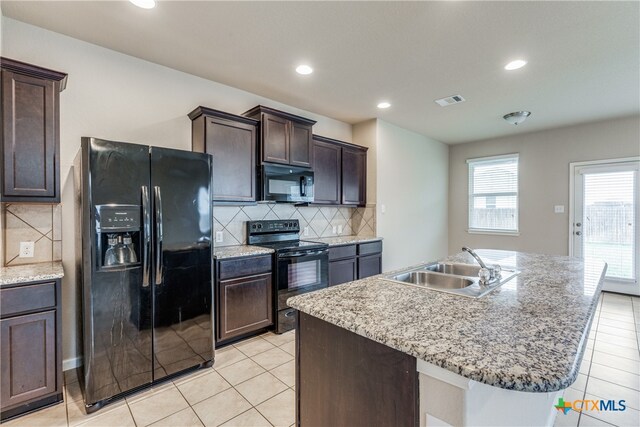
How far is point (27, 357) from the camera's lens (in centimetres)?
182

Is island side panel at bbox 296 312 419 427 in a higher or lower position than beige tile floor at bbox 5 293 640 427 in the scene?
higher


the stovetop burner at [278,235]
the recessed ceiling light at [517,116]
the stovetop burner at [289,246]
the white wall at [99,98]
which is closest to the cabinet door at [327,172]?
the stovetop burner at [278,235]

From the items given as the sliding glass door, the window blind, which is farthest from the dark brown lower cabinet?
the window blind

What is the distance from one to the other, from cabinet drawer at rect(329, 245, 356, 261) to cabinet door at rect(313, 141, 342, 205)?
65 cm

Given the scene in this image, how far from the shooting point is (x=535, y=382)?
2.34 feet

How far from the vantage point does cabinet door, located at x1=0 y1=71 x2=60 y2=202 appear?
6.20 feet

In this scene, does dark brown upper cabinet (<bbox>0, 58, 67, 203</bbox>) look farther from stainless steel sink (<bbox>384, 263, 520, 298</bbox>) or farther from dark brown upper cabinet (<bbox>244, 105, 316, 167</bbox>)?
stainless steel sink (<bbox>384, 263, 520, 298</bbox>)

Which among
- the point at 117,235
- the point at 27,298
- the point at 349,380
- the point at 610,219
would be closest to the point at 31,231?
the point at 27,298

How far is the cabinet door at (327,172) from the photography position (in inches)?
153

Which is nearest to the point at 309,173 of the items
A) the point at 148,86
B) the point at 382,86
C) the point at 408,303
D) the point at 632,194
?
the point at 382,86

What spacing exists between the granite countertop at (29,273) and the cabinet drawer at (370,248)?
3.04 m

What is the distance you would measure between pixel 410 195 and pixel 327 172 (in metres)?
1.85

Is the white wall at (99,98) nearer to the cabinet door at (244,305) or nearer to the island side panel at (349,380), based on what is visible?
the cabinet door at (244,305)

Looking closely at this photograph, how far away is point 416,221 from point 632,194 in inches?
118
